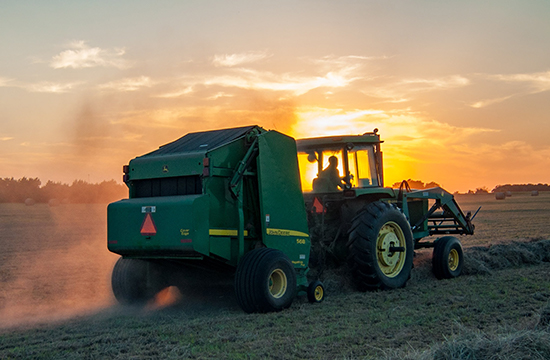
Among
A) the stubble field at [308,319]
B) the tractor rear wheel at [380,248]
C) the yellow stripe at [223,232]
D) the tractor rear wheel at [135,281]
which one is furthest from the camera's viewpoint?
the tractor rear wheel at [380,248]

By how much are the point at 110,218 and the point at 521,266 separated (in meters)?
9.17

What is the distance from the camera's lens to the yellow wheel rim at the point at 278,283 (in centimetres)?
813

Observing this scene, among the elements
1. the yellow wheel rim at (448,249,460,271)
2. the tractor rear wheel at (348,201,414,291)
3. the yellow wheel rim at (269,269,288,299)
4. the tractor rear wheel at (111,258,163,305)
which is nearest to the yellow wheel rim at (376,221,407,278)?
the tractor rear wheel at (348,201,414,291)

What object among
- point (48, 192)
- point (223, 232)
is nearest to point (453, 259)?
point (223, 232)

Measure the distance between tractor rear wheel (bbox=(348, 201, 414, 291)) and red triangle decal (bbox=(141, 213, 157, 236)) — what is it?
3427 mm

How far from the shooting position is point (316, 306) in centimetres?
838

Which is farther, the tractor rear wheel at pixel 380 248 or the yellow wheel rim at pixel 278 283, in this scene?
the tractor rear wheel at pixel 380 248

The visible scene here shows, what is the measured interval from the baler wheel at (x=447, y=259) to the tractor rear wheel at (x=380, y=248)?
4.08 ft

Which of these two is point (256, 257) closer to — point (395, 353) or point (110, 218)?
point (110, 218)

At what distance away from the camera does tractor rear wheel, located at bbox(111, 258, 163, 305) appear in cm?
887

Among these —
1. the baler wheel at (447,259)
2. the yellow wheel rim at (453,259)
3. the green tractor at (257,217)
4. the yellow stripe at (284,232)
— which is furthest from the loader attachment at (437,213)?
the yellow stripe at (284,232)

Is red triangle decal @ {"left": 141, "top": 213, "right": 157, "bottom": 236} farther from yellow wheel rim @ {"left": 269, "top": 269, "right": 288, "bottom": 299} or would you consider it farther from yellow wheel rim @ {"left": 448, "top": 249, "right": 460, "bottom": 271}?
yellow wheel rim @ {"left": 448, "top": 249, "right": 460, "bottom": 271}

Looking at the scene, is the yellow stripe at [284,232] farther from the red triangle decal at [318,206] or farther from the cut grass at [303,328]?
the cut grass at [303,328]

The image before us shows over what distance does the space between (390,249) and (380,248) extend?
9.3 inches
